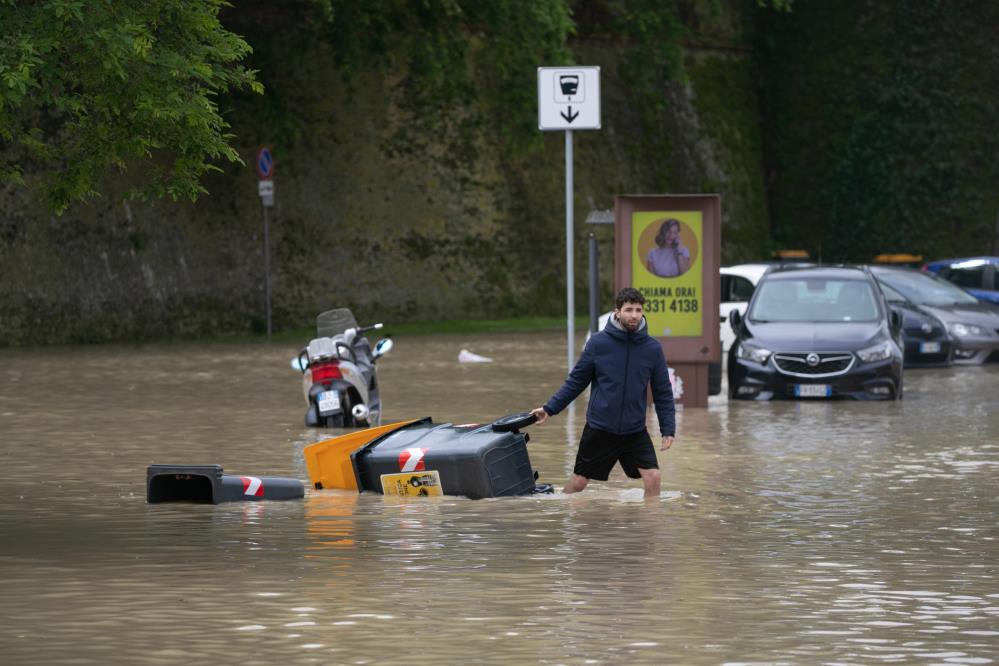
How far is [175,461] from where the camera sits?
16.1 m

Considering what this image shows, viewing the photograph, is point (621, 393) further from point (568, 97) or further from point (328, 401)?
point (568, 97)

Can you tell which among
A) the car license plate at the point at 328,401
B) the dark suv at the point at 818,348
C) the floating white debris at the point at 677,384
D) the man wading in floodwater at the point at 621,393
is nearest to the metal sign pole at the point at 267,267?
the dark suv at the point at 818,348

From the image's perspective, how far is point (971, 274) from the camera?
34.1m

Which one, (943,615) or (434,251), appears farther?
(434,251)

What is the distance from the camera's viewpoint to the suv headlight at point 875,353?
875 inches

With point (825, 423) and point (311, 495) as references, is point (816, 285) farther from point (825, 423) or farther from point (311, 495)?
point (311, 495)

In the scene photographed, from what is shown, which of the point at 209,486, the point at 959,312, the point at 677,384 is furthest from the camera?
the point at 959,312

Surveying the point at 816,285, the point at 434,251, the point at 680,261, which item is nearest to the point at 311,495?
the point at 680,261

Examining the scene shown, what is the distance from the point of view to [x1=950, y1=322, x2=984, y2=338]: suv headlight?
2889cm

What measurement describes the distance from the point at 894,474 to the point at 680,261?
7500 millimetres

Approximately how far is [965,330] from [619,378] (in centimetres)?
1682

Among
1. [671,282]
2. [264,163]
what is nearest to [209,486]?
[671,282]

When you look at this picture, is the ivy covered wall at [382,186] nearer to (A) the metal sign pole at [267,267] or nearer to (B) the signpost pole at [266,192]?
(A) the metal sign pole at [267,267]

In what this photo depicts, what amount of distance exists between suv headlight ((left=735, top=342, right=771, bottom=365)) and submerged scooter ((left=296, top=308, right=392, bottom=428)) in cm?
449
